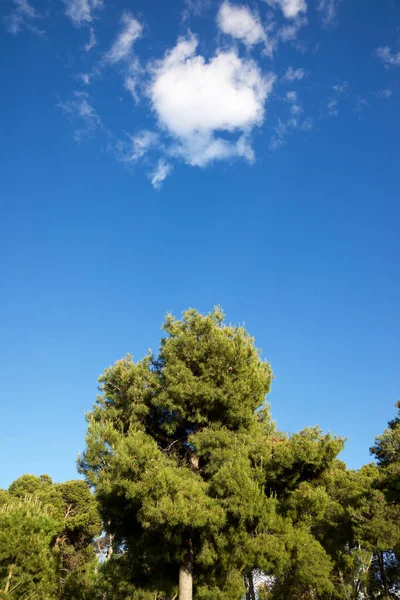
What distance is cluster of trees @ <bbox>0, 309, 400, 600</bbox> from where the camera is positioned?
439 inches

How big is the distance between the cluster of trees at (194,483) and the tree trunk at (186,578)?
3cm

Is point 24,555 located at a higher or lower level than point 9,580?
higher

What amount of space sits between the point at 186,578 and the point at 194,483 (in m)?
2.87

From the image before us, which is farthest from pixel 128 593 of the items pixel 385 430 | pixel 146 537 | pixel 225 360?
pixel 385 430

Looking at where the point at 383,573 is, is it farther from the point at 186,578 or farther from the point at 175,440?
the point at 175,440

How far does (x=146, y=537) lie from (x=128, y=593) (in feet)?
10.0

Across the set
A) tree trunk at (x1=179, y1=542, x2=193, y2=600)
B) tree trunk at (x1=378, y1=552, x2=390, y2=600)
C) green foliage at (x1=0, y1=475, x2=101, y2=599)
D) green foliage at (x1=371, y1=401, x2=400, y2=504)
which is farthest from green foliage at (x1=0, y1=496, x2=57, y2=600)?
green foliage at (x1=0, y1=475, x2=101, y2=599)

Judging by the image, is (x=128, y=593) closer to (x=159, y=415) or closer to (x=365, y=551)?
(x=159, y=415)

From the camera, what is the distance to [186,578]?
12008 millimetres

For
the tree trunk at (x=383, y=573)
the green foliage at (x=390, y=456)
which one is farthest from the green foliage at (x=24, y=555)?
the tree trunk at (x=383, y=573)

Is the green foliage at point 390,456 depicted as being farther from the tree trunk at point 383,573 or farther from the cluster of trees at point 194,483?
the tree trunk at point 383,573

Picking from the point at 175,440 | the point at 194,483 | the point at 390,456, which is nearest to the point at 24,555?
the point at 175,440

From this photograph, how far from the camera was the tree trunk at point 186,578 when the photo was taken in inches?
464

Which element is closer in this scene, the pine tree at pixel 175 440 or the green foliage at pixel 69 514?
the pine tree at pixel 175 440
